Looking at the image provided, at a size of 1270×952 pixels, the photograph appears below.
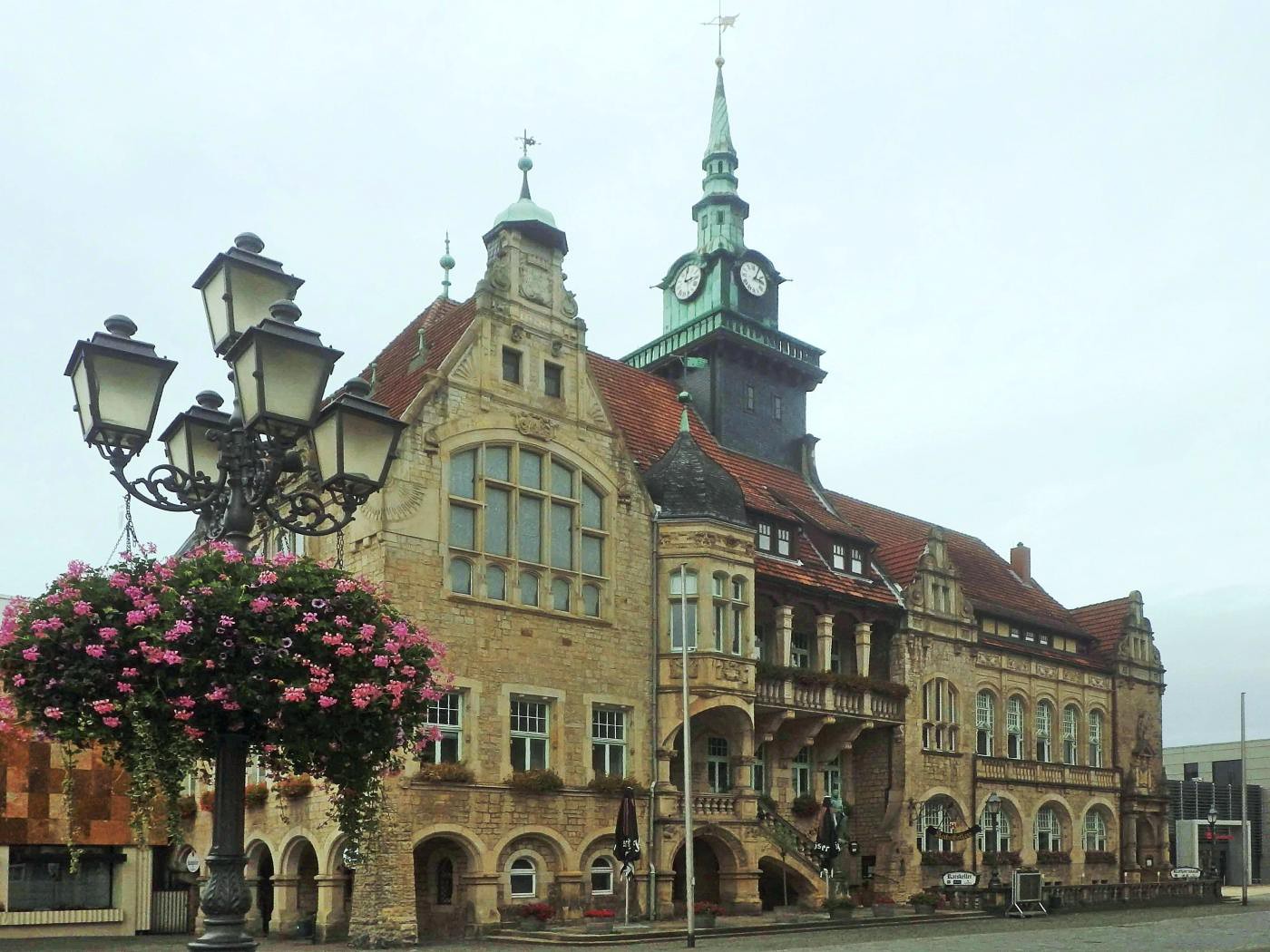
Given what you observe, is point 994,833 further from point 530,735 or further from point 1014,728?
point 530,735

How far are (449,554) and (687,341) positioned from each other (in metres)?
17.7

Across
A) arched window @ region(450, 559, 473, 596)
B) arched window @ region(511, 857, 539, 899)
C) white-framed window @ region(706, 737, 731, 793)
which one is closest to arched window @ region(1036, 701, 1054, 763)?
white-framed window @ region(706, 737, 731, 793)

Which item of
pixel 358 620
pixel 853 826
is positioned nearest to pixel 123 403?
pixel 358 620

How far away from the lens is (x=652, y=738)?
3831cm

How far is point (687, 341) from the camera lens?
50.1 m

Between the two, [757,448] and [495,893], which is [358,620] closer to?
[495,893]

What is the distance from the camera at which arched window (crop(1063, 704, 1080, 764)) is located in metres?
53.9

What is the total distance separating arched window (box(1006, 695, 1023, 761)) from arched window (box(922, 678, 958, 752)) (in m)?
3.75

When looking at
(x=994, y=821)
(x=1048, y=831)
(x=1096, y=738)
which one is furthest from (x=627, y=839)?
(x=1096, y=738)

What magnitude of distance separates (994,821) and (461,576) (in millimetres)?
23691

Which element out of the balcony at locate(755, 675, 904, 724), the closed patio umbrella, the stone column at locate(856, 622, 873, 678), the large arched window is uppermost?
the large arched window

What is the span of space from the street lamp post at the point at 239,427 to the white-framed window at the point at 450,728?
20747mm

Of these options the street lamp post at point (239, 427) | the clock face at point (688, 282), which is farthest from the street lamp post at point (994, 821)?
the street lamp post at point (239, 427)

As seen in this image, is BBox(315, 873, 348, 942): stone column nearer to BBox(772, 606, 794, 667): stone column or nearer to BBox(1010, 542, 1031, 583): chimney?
BBox(772, 606, 794, 667): stone column
